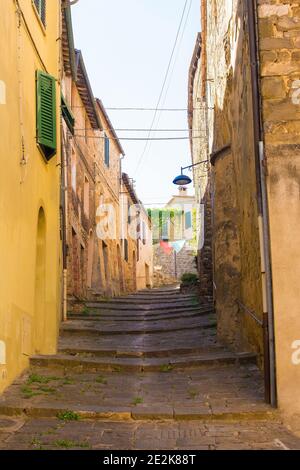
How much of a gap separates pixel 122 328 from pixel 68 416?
586 cm

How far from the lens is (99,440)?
16.4 ft

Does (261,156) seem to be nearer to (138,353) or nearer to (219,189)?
(219,189)

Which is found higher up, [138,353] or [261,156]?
[261,156]

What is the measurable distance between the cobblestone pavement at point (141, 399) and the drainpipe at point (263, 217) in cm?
38

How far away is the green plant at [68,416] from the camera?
576 cm

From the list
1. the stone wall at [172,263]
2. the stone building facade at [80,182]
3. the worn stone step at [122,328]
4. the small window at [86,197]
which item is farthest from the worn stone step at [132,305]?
the stone wall at [172,263]

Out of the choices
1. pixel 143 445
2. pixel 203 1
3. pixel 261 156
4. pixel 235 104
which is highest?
pixel 203 1

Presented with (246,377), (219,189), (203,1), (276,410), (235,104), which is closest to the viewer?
(276,410)

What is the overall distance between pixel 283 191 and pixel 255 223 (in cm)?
126

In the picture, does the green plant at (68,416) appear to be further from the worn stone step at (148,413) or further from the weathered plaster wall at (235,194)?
the weathered plaster wall at (235,194)

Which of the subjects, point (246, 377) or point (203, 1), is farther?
point (203, 1)

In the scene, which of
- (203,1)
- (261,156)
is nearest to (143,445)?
(261,156)

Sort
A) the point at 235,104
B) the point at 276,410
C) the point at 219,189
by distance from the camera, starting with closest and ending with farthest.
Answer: the point at 276,410 → the point at 235,104 → the point at 219,189

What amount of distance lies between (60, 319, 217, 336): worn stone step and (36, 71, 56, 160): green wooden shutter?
352cm
